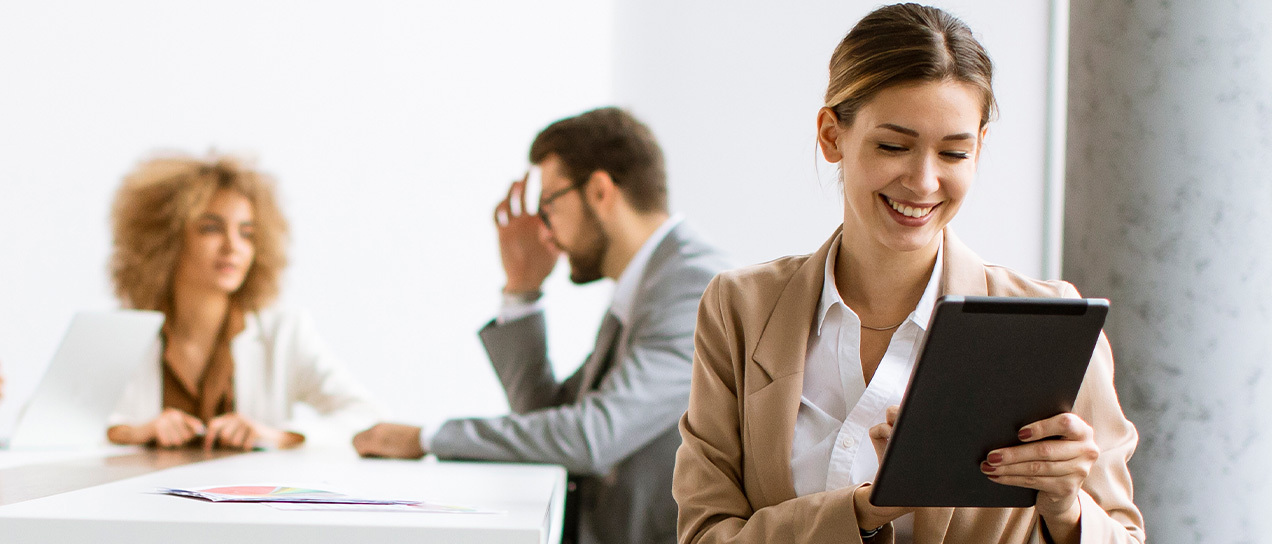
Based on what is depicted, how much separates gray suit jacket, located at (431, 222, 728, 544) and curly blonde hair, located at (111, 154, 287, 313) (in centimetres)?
119

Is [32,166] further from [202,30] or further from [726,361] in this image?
[726,361]

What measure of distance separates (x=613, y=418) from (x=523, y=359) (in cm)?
40

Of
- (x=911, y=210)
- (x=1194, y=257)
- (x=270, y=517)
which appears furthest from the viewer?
(x=1194, y=257)

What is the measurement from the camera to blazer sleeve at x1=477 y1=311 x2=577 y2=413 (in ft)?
7.62

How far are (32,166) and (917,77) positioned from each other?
3.69m

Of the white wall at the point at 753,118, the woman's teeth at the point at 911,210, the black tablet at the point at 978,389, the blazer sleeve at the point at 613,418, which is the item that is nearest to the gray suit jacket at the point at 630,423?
the blazer sleeve at the point at 613,418

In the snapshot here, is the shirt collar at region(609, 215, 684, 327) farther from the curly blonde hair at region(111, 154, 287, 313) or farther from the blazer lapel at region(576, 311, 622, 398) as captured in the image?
the curly blonde hair at region(111, 154, 287, 313)

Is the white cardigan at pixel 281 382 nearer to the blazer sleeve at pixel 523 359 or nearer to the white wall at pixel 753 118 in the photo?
the blazer sleeve at pixel 523 359

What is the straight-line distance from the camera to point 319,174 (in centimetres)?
363

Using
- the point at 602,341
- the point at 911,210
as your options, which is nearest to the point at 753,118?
the point at 602,341

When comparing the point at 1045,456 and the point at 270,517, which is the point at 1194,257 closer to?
the point at 1045,456

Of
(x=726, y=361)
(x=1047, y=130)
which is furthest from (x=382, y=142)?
(x=726, y=361)

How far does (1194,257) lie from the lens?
5.89 feet

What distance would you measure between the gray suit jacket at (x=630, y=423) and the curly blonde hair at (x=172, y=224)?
1.19 metres
